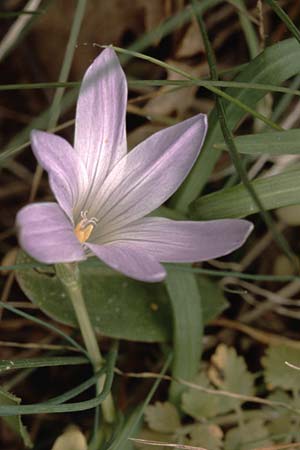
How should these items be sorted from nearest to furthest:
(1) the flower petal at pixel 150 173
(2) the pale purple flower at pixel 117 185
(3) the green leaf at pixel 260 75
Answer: (2) the pale purple flower at pixel 117 185 → (1) the flower petal at pixel 150 173 → (3) the green leaf at pixel 260 75

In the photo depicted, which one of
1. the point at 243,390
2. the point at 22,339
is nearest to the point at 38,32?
the point at 22,339

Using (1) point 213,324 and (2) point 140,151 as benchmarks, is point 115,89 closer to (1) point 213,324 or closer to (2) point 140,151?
(2) point 140,151

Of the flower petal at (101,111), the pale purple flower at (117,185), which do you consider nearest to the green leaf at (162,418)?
the pale purple flower at (117,185)

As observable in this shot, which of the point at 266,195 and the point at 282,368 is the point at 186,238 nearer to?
the point at 266,195

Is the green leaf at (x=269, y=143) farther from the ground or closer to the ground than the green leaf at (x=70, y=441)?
farther from the ground

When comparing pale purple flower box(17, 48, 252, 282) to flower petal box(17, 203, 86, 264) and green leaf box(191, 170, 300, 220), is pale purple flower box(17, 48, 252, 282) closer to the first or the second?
flower petal box(17, 203, 86, 264)

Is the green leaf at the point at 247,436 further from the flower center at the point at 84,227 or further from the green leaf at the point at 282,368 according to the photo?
the flower center at the point at 84,227
